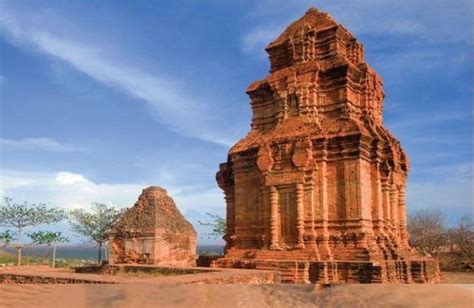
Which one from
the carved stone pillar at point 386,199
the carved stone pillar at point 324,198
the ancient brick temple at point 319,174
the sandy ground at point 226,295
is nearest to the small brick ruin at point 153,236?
the ancient brick temple at point 319,174

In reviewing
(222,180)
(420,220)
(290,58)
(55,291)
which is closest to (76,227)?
(222,180)

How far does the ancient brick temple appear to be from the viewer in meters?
14.0

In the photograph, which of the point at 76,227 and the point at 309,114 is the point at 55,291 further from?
the point at 76,227

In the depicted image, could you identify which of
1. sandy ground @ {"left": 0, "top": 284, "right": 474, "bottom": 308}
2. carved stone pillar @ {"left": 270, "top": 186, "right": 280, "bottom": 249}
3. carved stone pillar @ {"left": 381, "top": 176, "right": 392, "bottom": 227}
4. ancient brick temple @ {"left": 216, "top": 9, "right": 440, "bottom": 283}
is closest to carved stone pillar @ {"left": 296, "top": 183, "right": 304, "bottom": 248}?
ancient brick temple @ {"left": 216, "top": 9, "right": 440, "bottom": 283}

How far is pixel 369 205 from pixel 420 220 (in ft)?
109

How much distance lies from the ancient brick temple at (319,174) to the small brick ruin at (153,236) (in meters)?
1.77

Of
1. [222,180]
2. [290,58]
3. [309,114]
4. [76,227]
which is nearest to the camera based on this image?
[309,114]

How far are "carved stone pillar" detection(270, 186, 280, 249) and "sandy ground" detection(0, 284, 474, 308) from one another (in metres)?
14.0

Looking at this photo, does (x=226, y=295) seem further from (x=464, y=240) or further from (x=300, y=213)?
(x=464, y=240)

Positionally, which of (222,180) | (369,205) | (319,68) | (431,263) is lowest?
(431,263)

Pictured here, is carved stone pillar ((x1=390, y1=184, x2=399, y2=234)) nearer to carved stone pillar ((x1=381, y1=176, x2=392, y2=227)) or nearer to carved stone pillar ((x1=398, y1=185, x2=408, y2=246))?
carved stone pillar ((x1=381, y1=176, x2=392, y2=227))

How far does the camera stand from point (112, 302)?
3.87 ft

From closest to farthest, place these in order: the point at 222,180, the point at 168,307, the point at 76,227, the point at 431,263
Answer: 1. the point at 168,307
2. the point at 431,263
3. the point at 222,180
4. the point at 76,227

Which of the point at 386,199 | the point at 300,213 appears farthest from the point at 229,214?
the point at 386,199
